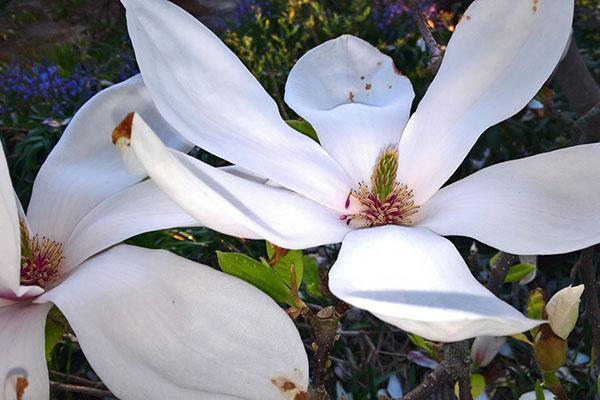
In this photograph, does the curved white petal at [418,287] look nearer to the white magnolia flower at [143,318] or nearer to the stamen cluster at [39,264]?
the white magnolia flower at [143,318]

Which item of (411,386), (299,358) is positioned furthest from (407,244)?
(411,386)

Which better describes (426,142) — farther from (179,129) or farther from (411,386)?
(411,386)

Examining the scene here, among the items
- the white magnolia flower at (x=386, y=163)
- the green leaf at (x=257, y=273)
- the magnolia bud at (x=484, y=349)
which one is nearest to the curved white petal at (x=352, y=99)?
the white magnolia flower at (x=386, y=163)

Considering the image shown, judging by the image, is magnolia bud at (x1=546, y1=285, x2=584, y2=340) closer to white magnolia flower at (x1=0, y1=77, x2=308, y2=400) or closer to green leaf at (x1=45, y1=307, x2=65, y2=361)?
white magnolia flower at (x1=0, y1=77, x2=308, y2=400)

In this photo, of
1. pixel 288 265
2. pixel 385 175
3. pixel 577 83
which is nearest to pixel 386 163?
pixel 385 175

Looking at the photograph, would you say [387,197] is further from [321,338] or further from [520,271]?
[520,271]

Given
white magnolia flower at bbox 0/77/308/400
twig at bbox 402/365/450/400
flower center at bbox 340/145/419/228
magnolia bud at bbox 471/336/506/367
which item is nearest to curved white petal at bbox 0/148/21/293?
white magnolia flower at bbox 0/77/308/400

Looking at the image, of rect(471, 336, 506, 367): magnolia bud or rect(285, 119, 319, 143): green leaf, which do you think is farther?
rect(471, 336, 506, 367): magnolia bud
